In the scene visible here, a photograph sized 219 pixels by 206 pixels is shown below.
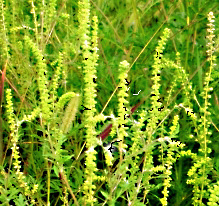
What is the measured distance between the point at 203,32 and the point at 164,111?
103 cm

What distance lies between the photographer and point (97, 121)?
4.42ft

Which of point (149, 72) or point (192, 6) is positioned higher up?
point (192, 6)

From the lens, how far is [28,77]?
5.83 ft

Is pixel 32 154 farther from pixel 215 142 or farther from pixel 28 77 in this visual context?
pixel 215 142

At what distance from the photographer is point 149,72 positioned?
2170 mm

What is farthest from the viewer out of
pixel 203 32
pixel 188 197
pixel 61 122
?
pixel 203 32

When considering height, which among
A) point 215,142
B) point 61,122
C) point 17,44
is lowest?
point 215,142

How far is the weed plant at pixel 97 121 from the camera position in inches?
54.7

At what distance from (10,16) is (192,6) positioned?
2.70 feet

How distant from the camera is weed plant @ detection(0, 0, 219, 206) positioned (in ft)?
4.56

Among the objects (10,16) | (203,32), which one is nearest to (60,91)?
(10,16)

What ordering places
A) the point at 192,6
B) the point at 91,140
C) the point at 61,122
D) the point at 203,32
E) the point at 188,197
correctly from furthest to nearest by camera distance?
1. the point at 203,32
2. the point at 192,6
3. the point at 188,197
4. the point at 61,122
5. the point at 91,140

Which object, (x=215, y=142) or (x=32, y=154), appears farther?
(x=215, y=142)

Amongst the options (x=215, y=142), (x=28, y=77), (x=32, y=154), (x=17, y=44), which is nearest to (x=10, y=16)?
(x=17, y=44)
